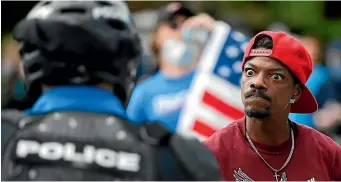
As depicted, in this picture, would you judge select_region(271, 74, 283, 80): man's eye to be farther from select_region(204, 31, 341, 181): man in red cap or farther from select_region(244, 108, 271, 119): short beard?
select_region(244, 108, 271, 119): short beard

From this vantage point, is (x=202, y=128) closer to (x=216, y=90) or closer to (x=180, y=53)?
(x=216, y=90)

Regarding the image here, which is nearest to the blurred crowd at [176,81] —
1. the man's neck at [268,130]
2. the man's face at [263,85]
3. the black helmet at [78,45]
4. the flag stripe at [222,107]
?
the flag stripe at [222,107]

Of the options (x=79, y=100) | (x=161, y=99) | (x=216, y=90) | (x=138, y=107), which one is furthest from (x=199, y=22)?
(x=79, y=100)

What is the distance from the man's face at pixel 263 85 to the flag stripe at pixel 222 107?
2322 mm

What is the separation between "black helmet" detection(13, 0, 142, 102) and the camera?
3352 mm

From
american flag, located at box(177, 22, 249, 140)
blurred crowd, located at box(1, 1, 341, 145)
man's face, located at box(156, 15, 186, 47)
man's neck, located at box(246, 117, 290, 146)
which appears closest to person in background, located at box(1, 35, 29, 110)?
blurred crowd, located at box(1, 1, 341, 145)

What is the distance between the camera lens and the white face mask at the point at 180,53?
27.6 ft

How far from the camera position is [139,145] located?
3320 mm

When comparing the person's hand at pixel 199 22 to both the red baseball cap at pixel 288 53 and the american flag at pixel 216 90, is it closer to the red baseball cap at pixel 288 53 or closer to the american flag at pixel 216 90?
the american flag at pixel 216 90

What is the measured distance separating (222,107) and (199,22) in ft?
5.56

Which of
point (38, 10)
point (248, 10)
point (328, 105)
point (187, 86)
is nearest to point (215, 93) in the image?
point (187, 86)

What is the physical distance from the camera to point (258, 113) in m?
4.53

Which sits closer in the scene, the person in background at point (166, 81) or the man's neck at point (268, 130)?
the man's neck at point (268, 130)

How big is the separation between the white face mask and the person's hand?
16cm
